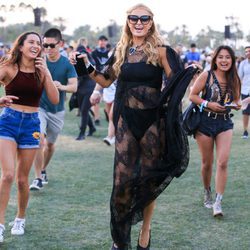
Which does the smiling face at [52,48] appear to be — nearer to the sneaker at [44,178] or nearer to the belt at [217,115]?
the sneaker at [44,178]

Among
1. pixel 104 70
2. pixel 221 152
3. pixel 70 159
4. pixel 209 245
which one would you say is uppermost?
pixel 104 70

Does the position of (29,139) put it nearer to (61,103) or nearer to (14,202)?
(14,202)

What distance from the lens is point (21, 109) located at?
536 cm

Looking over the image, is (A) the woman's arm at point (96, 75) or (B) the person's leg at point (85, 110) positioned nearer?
(A) the woman's arm at point (96, 75)

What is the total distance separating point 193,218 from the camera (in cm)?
618

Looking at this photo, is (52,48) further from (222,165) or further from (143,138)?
(143,138)

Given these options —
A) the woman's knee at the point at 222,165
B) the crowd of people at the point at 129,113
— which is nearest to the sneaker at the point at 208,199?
the woman's knee at the point at 222,165

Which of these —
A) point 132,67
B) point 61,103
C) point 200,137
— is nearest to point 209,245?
point 200,137

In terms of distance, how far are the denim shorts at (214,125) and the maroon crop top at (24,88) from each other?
1.96 metres

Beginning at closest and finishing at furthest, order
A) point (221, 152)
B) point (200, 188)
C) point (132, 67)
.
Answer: point (132, 67) < point (221, 152) < point (200, 188)

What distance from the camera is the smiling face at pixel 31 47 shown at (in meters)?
5.34

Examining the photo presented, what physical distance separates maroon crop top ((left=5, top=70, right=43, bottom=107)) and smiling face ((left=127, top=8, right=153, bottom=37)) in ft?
3.84

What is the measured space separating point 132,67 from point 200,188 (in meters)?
3.38

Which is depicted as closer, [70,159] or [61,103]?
[61,103]
